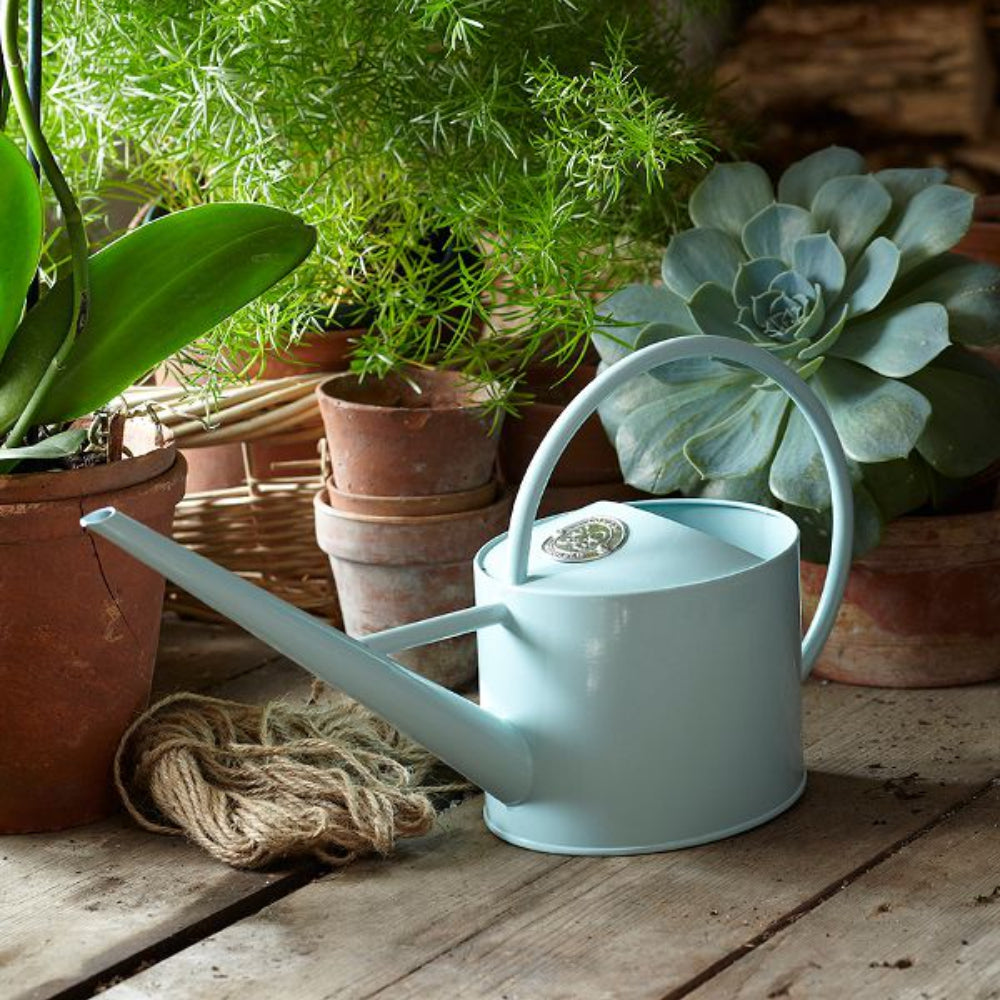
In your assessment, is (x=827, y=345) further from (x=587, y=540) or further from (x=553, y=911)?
(x=553, y=911)

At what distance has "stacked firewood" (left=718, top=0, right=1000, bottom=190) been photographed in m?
1.58

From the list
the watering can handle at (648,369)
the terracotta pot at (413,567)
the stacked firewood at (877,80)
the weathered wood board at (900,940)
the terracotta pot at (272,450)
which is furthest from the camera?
the stacked firewood at (877,80)

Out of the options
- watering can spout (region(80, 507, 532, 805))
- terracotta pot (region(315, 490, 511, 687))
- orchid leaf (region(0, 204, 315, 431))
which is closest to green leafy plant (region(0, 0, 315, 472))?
orchid leaf (region(0, 204, 315, 431))

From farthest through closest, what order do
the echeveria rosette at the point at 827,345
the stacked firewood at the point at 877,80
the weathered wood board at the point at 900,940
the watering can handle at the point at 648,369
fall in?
1. the stacked firewood at the point at 877,80
2. the echeveria rosette at the point at 827,345
3. the watering can handle at the point at 648,369
4. the weathered wood board at the point at 900,940

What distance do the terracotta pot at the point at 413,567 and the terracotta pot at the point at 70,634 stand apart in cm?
20

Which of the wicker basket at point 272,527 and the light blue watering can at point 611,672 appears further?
the wicker basket at point 272,527

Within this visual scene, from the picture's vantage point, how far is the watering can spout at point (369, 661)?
0.83 meters

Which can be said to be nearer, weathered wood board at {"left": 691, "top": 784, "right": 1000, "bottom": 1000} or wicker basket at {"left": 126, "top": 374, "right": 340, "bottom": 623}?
weathered wood board at {"left": 691, "top": 784, "right": 1000, "bottom": 1000}

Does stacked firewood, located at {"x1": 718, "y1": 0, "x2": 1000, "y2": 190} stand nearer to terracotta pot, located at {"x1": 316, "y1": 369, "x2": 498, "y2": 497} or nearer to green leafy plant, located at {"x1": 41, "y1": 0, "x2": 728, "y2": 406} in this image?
green leafy plant, located at {"x1": 41, "y1": 0, "x2": 728, "y2": 406}

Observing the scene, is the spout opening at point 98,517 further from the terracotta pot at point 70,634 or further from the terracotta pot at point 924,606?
the terracotta pot at point 924,606

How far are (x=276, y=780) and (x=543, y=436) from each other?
37cm

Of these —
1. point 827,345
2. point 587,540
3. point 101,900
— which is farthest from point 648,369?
point 101,900

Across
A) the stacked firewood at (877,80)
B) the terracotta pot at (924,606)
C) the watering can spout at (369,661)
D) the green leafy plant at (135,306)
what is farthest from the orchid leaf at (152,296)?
the stacked firewood at (877,80)

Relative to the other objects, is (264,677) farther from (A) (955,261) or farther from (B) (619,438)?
(A) (955,261)
